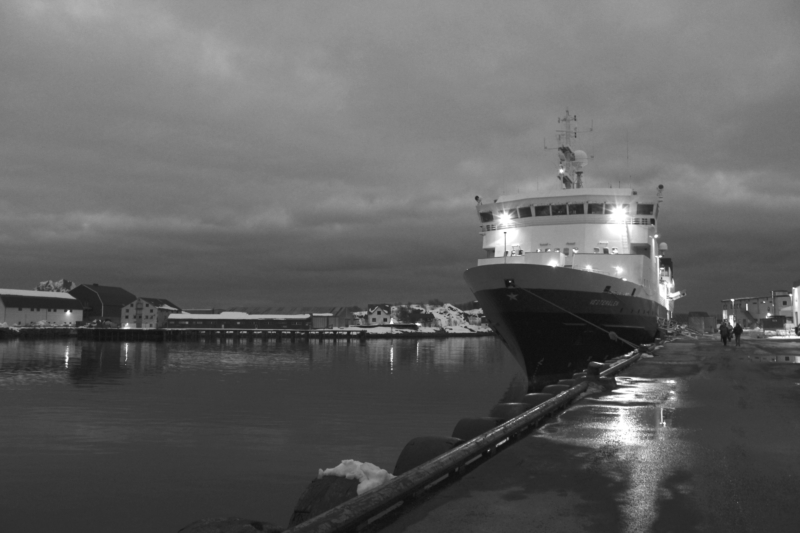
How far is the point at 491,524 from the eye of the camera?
4.97 metres

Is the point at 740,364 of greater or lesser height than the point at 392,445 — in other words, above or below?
above

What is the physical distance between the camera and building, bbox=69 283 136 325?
457 ft

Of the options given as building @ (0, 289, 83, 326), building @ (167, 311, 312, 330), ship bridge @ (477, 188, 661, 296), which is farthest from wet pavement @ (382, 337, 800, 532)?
building @ (167, 311, 312, 330)

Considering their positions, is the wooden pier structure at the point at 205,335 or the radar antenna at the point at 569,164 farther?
the wooden pier structure at the point at 205,335

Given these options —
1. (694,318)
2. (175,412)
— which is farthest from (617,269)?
(694,318)

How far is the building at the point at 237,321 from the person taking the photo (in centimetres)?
13750

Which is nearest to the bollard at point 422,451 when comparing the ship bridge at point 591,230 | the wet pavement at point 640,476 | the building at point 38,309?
the wet pavement at point 640,476

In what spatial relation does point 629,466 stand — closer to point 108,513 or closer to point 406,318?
point 108,513

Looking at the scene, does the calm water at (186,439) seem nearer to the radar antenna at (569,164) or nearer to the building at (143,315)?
the radar antenna at (569,164)

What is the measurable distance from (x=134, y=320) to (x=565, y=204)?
134 m

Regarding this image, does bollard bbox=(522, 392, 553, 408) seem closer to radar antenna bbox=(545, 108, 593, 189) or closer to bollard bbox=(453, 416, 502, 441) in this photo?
bollard bbox=(453, 416, 502, 441)

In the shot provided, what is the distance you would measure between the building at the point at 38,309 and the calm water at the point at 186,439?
94076 mm

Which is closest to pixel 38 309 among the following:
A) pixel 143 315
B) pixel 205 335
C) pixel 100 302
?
pixel 100 302

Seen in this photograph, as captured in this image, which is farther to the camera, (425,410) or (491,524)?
(425,410)
